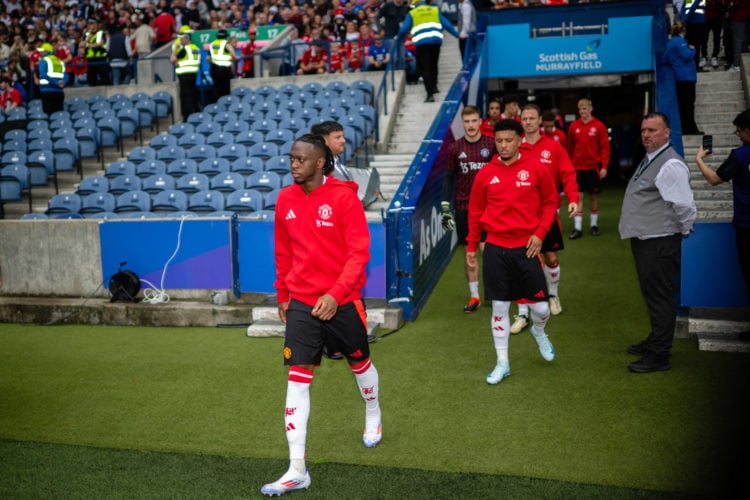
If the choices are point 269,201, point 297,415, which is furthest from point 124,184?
point 297,415

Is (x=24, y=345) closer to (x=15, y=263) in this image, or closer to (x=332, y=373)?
(x=15, y=263)

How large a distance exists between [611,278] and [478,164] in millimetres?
2502

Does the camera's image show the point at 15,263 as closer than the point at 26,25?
Yes

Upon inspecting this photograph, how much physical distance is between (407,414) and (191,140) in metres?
9.43

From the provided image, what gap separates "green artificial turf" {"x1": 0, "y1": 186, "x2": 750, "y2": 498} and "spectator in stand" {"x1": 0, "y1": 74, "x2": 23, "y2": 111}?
11397mm

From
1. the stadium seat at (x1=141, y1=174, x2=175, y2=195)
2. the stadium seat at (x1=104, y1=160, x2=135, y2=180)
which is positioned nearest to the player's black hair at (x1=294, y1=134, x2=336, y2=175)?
the stadium seat at (x1=141, y1=174, x2=175, y2=195)

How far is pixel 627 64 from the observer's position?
14.3 m

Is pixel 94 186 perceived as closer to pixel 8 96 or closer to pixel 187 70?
pixel 187 70

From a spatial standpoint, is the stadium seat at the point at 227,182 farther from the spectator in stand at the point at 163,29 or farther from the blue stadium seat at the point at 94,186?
the spectator in stand at the point at 163,29

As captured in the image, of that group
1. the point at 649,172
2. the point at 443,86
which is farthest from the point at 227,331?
the point at 443,86

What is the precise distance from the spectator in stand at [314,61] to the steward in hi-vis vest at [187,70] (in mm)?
2251

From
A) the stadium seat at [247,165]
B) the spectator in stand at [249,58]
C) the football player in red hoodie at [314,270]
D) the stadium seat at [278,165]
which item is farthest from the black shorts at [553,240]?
the spectator in stand at [249,58]

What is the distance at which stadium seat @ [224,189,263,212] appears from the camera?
1019 cm

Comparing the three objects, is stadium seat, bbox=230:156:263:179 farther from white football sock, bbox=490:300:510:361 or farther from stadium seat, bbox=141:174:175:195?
white football sock, bbox=490:300:510:361
